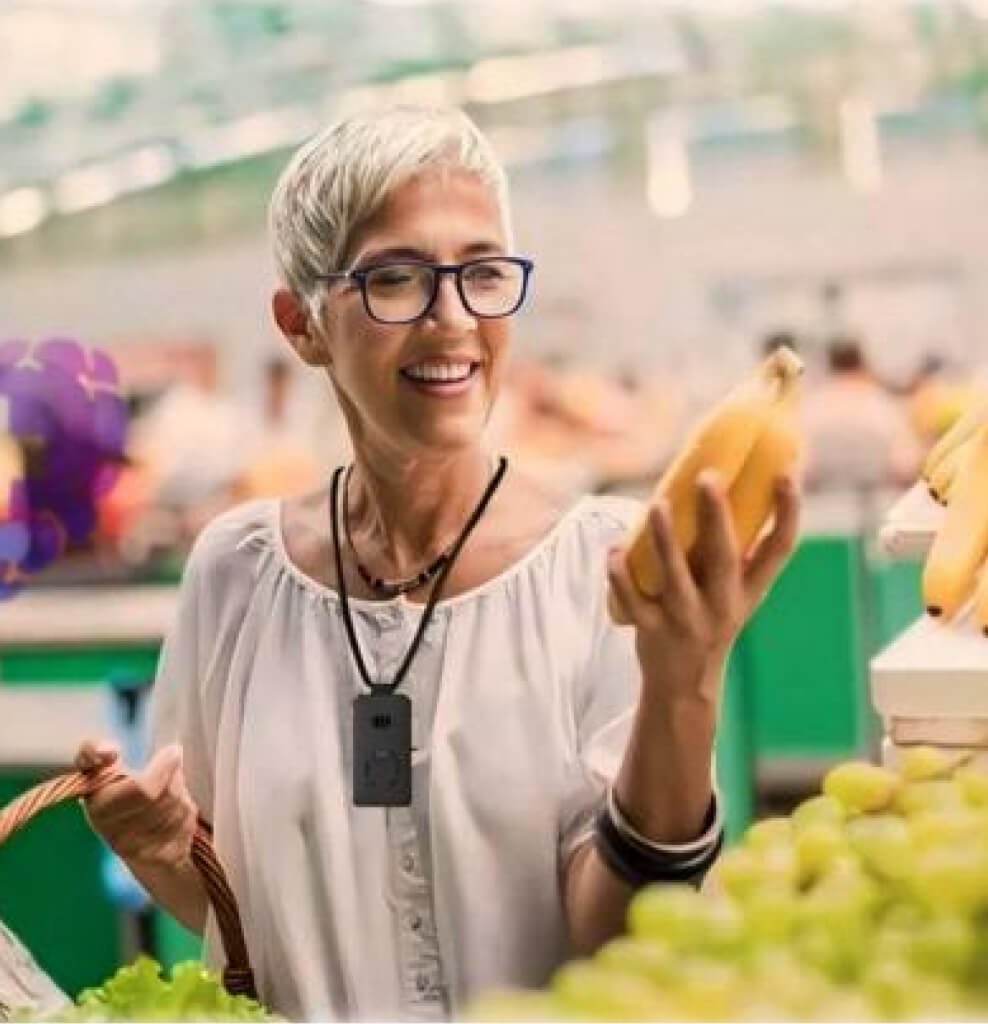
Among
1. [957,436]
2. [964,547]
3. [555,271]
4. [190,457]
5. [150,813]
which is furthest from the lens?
[555,271]

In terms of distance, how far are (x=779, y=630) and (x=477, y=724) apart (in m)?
3.13

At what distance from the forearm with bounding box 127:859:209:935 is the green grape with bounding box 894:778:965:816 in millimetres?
483

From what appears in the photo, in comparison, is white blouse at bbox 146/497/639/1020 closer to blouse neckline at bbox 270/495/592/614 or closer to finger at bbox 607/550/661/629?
blouse neckline at bbox 270/495/592/614

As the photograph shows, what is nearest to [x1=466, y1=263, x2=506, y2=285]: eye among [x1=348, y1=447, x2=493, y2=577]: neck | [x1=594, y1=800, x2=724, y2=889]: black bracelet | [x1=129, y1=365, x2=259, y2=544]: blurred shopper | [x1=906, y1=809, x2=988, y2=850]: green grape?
[x1=348, y1=447, x2=493, y2=577]: neck

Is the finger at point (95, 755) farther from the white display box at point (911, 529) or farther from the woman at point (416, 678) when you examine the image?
the white display box at point (911, 529)

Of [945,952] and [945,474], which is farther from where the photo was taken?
[945,474]

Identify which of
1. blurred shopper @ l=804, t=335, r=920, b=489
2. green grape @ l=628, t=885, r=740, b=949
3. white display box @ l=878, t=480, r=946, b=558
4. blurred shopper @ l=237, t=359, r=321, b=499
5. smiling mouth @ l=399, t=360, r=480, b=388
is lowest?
blurred shopper @ l=804, t=335, r=920, b=489

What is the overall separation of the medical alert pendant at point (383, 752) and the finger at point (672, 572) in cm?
29

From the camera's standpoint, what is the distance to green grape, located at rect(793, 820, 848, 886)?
3.58ft

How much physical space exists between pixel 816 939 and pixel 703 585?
0.21m

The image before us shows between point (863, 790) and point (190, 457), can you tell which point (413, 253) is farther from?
point (190, 457)

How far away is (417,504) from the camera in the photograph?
4.67 feet

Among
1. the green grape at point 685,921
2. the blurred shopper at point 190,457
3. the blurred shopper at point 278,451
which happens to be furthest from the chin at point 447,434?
the blurred shopper at point 190,457

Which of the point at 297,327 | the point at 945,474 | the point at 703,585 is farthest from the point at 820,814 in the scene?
the point at 945,474
